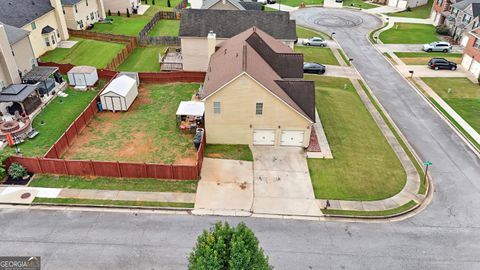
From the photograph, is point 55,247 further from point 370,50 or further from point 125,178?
point 370,50

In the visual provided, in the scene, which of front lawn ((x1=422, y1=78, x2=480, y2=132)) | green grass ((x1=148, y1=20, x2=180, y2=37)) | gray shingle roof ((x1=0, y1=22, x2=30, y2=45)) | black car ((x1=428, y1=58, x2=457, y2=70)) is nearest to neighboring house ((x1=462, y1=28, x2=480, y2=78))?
black car ((x1=428, y1=58, x2=457, y2=70))

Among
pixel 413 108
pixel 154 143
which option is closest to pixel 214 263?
pixel 154 143

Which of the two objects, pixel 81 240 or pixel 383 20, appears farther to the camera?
pixel 383 20

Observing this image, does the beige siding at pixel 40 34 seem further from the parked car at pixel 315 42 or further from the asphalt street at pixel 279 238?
the parked car at pixel 315 42

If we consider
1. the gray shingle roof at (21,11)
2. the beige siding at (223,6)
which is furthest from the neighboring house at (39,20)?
the beige siding at (223,6)

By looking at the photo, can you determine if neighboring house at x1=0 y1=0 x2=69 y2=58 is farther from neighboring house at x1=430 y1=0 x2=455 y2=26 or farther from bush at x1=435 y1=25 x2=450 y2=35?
neighboring house at x1=430 y1=0 x2=455 y2=26

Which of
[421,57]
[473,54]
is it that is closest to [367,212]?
[473,54]
